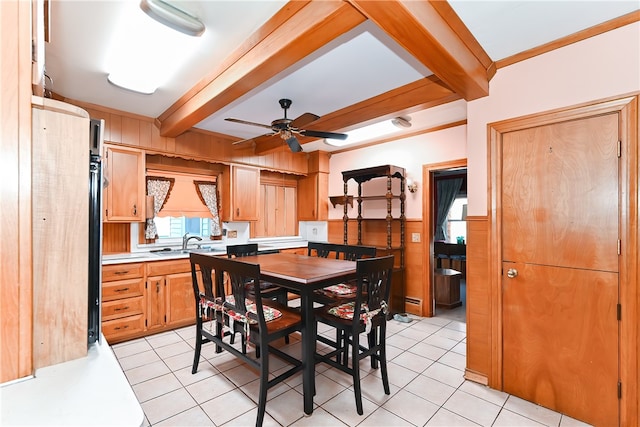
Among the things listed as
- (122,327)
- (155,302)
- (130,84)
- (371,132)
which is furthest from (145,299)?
(371,132)

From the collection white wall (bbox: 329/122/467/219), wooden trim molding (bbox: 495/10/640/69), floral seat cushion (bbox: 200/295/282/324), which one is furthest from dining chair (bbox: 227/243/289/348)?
wooden trim molding (bbox: 495/10/640/69)

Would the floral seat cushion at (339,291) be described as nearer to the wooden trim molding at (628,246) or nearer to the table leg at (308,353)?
the table leg at (308,353)

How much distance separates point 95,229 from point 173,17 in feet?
4.13

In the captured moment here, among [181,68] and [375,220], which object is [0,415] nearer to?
[181,68]

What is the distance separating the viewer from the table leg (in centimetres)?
201

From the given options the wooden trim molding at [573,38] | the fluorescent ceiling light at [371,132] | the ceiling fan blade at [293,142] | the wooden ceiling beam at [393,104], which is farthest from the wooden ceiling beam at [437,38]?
the fluorescent ceiling light at [371,132]

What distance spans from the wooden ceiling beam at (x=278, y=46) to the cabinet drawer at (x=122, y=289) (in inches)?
76.3

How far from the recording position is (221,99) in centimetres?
252

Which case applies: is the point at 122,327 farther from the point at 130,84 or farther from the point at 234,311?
the point at 130,84

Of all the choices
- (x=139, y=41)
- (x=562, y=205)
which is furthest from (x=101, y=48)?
(x=562, y=205)

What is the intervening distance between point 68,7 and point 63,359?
6.11 feet

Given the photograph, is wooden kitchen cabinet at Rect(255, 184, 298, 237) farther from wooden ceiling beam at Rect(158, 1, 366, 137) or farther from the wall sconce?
wooden ceiling beam at Rect(158, 1, 366, 137)

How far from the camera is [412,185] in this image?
13.6 feet

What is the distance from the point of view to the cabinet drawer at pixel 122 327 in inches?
120
